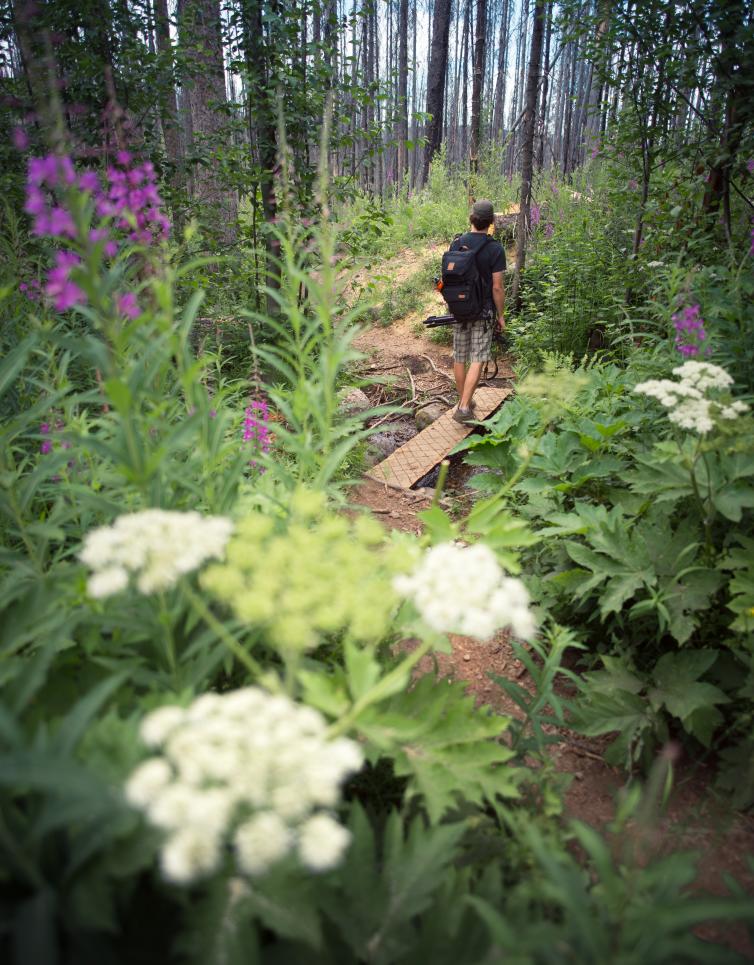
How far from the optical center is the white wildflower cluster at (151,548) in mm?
1024

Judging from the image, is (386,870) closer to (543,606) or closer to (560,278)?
(543,606)

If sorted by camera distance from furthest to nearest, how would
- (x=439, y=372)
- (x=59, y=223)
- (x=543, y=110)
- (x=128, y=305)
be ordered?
(x=543, y=110), (x=439, y=372), (x=128, y=305), (x=59, y=223)

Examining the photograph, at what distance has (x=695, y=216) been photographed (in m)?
4.69

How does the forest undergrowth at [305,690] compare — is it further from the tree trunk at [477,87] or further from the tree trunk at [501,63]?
the tree trunk at [501,63]

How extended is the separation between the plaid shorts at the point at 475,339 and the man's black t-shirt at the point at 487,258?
0.72 ft

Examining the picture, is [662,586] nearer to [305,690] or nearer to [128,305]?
[305,690]

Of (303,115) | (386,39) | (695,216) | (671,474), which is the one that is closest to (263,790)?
(671,474)

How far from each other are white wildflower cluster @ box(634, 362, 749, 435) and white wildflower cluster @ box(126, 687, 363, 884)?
5.97 ft

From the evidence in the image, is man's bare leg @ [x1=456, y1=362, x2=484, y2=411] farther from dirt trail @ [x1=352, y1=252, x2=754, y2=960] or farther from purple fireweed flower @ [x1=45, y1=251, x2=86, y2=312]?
purple fireweed flower @ [x1=45, y1=251, x2=86, y2=312]

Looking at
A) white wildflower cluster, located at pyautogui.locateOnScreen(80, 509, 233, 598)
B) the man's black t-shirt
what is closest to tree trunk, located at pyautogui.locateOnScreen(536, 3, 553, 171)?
the man's black t-shirt

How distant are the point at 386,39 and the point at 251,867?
38.0 metres

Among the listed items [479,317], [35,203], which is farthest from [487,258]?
[35,203]

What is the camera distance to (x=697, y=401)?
2.15 m

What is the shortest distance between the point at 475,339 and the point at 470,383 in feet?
1.48
